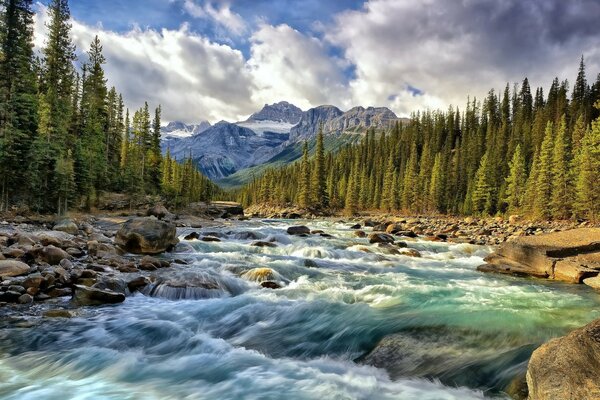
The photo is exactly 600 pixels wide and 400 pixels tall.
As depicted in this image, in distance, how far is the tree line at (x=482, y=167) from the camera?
4662 centimetres

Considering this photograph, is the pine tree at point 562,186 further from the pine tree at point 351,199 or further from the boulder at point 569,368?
the boulder at point 569,368

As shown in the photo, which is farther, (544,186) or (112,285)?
(544,186)

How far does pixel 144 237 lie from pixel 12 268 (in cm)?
708

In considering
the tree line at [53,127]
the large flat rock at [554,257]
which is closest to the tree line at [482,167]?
the large flat rock at [554,257]

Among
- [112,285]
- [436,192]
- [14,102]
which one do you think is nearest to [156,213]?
[14,102]

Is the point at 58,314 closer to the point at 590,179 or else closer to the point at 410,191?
the point at 590,179

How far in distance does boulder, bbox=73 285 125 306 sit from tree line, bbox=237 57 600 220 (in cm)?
4599

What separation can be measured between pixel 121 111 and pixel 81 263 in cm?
6741

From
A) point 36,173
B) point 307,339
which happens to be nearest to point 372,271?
point 307,339

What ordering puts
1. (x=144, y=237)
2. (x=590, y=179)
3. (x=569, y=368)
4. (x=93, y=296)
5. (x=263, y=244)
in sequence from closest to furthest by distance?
(x=569, y=368), (x=93, y=296), (x=144, y=237), (x=263, y=244), (x=590, y=179)

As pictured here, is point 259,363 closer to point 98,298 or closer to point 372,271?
point 98,298

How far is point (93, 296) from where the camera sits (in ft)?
35.9

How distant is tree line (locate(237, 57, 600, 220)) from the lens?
153 ft

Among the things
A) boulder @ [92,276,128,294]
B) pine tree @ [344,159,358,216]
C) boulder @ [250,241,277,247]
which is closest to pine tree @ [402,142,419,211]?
pine tree @ [344,159,358,216]
